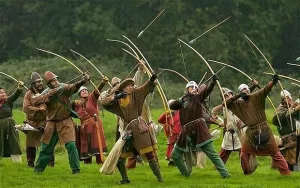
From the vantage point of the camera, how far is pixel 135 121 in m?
14.4

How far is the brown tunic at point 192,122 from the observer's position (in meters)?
15.0

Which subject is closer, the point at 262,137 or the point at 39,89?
the point at 262,137

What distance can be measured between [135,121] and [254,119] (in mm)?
2198

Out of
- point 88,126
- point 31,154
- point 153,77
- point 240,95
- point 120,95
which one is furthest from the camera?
point 88,126

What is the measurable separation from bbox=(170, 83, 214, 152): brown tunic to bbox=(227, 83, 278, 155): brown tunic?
553mm

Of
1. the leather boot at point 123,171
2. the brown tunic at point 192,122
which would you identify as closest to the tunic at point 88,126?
the brown tunic at point 192,122

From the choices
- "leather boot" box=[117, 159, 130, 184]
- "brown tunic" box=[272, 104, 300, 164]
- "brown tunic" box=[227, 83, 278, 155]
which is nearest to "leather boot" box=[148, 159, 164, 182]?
"leather boot" box=[117, 159, 130, 184]

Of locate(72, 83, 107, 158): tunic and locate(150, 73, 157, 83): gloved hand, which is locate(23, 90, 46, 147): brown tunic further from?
locate(150, 73, 157, 83): gloved hand

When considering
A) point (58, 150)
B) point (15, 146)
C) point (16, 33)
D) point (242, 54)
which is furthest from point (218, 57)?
point (15, 146)

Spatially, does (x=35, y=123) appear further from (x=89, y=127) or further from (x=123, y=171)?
(x=123, y=171)

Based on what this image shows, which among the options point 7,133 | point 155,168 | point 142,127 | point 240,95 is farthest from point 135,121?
point 7,133

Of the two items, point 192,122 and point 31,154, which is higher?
point 192,122

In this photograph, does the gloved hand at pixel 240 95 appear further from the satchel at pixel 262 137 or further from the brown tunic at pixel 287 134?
the brown tunic at pixel 287 134

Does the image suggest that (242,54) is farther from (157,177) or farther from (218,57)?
(157,177)
